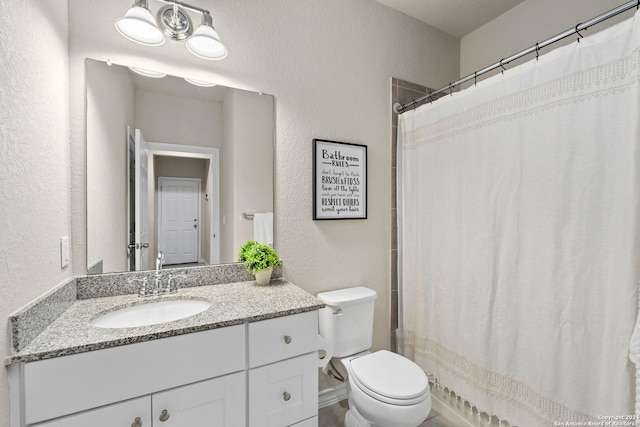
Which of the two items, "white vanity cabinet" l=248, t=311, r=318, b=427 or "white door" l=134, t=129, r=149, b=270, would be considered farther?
"white door" l=134, t=129, r=149, b=270

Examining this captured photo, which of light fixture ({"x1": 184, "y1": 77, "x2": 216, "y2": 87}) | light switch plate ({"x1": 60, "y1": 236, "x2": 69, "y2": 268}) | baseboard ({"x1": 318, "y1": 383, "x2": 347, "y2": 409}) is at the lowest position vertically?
baseboard ({"x1": 318, "y1": 383, "x2": 347, "y2": 409})

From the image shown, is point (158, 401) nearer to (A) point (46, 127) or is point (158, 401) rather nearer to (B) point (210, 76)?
(A) point (46, 127)

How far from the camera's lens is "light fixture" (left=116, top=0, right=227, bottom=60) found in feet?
4.18

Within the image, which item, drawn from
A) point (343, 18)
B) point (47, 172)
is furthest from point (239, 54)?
point (47, 172)

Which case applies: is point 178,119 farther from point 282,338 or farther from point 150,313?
point 282,338

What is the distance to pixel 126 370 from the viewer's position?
36.3 inches

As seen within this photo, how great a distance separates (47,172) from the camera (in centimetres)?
106

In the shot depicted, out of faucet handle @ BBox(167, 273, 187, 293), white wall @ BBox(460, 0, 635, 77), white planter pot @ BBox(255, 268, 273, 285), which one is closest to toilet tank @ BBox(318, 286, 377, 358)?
white planter pot @ BBox(255, 268, 273, 285)

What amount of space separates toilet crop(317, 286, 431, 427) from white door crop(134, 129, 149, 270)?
988 mm

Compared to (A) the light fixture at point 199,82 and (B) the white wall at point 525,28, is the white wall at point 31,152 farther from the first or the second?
(B) the white wall at point 525,28

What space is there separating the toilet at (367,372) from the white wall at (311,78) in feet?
0.65

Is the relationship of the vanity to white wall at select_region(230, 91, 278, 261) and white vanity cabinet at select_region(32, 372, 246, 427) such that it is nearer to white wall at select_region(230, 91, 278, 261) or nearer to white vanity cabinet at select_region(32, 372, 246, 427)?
white vanity cabinet at select_region(32, 372, 246, 427)

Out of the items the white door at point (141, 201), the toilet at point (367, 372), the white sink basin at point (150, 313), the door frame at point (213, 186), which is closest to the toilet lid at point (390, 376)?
the toilet at point (367, 372)

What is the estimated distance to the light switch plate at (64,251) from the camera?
3.84 ft
